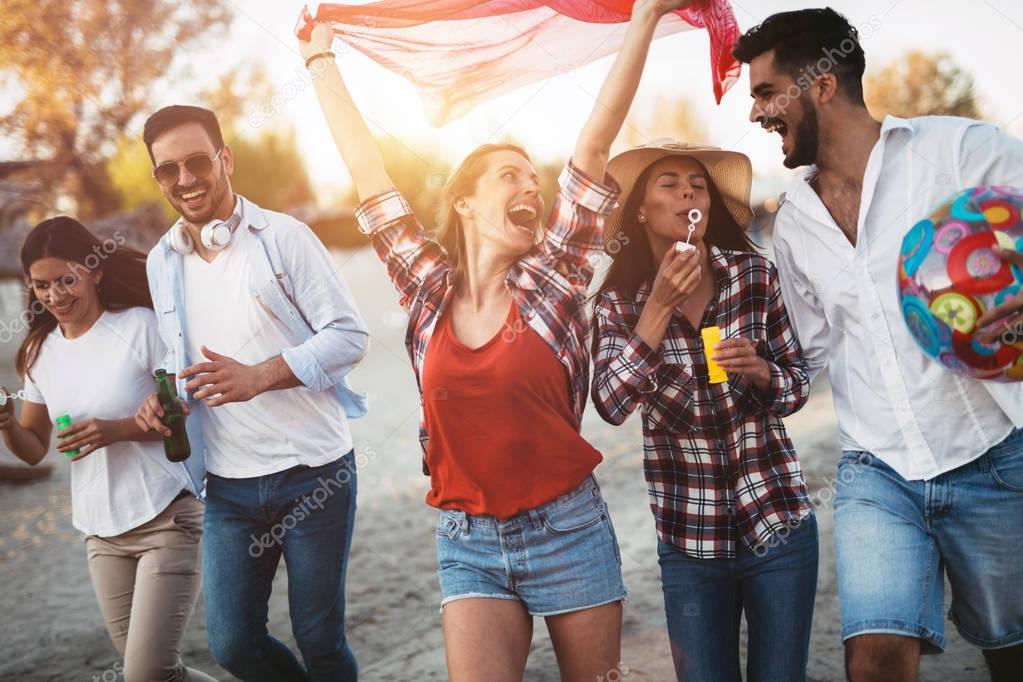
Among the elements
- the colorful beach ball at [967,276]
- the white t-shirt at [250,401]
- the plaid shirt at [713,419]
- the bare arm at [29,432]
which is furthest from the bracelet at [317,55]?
the colorful beach ball at [967,276]

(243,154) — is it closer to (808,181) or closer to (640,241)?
(640,241)

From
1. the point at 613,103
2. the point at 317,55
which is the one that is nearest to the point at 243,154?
the point at 317,55

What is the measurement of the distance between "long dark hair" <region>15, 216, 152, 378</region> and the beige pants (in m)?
0.79

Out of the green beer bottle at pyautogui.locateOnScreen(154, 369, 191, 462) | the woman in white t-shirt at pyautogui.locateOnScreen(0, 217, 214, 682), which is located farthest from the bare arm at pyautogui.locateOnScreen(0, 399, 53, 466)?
the green beer bottle at pyautogui.locateOnScreen(154, 369, 191, 462)

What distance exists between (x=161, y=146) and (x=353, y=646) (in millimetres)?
2931

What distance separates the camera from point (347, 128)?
3.24m

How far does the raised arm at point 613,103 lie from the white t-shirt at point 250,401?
1299mm

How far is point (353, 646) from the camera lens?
5016 millimetres

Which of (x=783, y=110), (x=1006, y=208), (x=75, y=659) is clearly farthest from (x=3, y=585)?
(x=1006, y=208)

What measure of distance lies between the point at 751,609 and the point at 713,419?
2.05 feet

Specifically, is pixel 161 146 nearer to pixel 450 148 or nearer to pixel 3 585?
pixel 450 148

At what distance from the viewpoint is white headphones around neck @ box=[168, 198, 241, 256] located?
133 inches

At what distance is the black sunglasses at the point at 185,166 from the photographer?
133 inches

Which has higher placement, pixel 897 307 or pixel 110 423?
pixel 897 307
